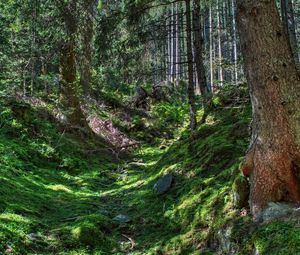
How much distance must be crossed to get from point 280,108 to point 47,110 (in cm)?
1215

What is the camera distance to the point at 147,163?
13883 mm

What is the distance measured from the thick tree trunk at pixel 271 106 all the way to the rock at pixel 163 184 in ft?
10.8

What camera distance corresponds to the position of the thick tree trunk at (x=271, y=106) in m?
5.18

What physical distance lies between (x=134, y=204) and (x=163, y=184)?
77cm

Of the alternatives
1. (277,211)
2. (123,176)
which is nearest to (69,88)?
(123,176)

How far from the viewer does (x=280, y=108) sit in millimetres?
5203

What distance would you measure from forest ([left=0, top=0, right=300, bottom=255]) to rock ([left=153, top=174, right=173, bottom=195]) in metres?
0.03

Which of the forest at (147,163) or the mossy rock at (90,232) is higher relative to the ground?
the forest at (147,163)

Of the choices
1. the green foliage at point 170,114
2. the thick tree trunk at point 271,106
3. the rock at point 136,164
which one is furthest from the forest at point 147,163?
the green foliage at point 170,114

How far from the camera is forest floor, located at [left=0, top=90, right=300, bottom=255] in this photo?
5820 mm

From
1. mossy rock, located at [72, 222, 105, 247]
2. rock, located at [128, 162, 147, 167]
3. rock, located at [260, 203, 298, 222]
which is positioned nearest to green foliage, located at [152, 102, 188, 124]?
rock, located at [128, 162, 147, 167]

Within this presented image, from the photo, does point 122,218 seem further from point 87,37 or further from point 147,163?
point 147,163

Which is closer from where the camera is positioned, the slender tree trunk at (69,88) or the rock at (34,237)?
the rock at (34,237)

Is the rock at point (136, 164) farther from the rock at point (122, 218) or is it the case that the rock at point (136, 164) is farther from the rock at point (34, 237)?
the rock at point (34, 237)
